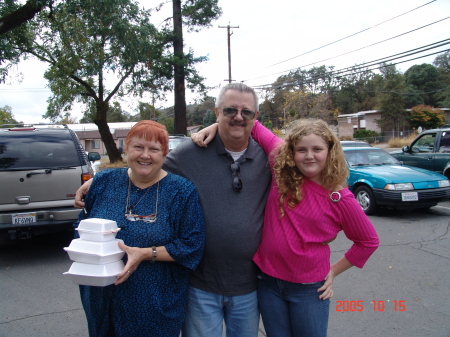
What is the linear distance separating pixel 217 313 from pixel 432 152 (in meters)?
9.65

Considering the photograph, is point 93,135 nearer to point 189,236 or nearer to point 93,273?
point 189,236

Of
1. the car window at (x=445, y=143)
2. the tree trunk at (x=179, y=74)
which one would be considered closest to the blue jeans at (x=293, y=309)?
the car window at (x=445, y=143)

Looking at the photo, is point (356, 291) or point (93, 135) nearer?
point (356, 291)

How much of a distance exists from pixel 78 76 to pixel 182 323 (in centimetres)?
1780

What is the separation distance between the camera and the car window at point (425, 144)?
9797 mm

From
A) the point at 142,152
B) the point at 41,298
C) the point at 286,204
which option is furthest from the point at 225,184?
the point at 41,298

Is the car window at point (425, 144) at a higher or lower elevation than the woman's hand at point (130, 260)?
higher

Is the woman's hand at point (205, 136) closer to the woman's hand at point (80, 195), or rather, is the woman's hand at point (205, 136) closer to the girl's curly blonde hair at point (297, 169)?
the girl's curly blonde hair at point (297, 169)

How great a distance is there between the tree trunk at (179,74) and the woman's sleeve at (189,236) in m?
19.0

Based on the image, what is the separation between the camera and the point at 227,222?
1987mm

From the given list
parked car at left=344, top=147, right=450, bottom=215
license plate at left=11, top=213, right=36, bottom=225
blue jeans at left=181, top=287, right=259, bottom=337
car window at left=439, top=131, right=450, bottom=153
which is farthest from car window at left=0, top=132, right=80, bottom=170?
car window at left=439, top=131, right=450, bottom=153

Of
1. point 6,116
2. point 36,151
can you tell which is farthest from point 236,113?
point 6,116

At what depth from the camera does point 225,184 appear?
2043mm

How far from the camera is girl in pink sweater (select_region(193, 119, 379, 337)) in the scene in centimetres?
189
